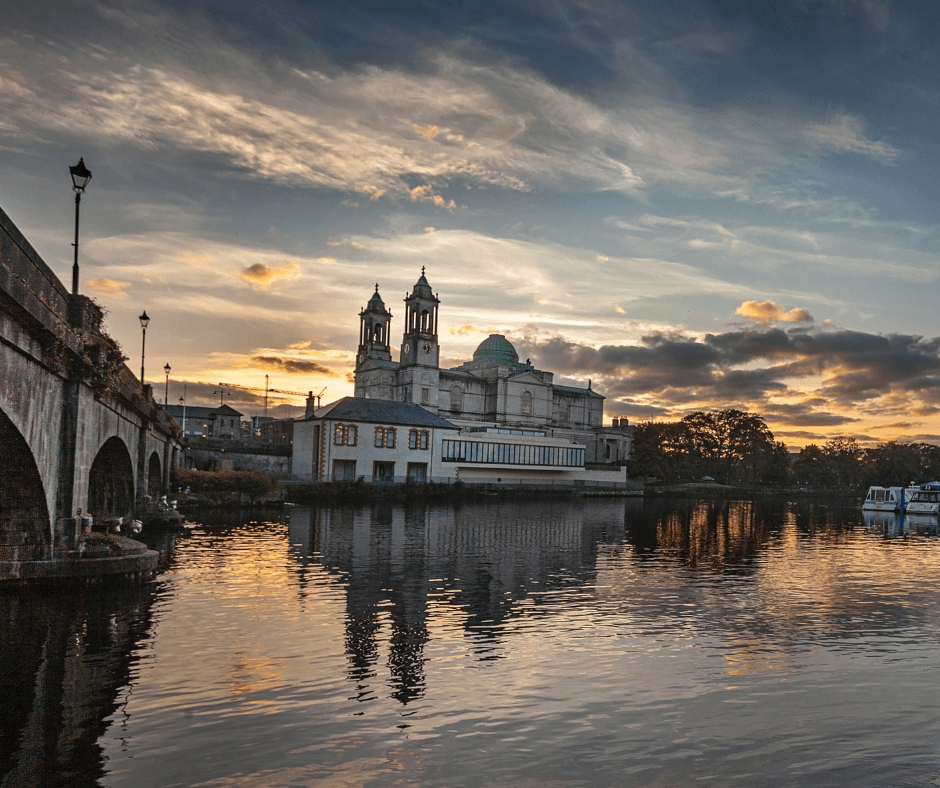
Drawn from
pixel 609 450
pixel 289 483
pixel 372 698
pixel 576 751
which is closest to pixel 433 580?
pixel 372 698

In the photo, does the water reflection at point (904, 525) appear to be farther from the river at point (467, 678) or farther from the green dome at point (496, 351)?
the green dome at point (496, 351)

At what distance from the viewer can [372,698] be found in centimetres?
1501

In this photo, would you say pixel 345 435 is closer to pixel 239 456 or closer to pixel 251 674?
pixel 239 456

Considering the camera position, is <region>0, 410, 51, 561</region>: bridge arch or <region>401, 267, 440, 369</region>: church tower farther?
<region>401, 267, 440, 369</region>: church tower

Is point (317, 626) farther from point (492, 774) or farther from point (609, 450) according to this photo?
point (609, 450)

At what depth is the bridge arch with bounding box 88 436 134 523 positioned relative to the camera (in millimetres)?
40688

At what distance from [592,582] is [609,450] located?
136 m

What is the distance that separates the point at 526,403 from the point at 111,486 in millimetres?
115738

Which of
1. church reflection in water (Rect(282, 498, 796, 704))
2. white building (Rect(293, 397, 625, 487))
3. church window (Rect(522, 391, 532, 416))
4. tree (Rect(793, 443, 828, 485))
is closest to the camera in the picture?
church reflection in water (Rect(282, 498, 796, 704))

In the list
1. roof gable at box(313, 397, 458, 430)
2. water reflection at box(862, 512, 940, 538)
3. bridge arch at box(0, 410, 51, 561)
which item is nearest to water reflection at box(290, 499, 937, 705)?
bridge arch at box(0, 410, 51, 561)

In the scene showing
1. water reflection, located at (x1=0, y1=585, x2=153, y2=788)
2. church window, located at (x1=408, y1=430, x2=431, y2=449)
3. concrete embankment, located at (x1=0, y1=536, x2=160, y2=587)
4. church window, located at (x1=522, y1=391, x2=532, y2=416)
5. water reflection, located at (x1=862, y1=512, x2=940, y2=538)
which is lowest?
water reflection, located at (x1=862, y1=512, x2=940, y2=538)

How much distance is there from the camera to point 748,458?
16462 centimetres

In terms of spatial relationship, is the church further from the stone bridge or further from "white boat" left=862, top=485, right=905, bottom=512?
the stone bridge

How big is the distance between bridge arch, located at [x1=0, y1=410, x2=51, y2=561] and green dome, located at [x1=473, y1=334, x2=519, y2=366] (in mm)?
137083
